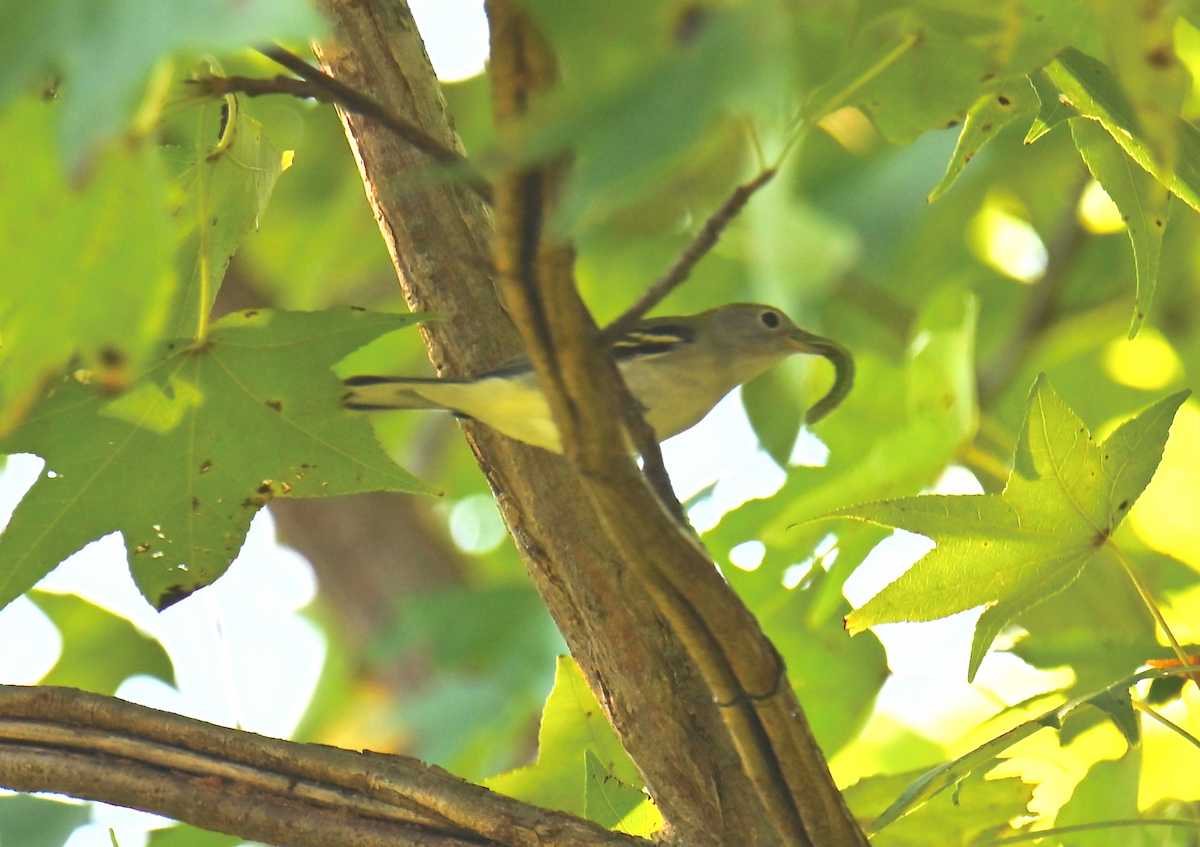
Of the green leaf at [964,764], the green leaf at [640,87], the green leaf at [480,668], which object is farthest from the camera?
the green leaf at [480,668]

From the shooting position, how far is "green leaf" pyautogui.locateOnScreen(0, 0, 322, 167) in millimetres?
453

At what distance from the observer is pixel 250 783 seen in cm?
98

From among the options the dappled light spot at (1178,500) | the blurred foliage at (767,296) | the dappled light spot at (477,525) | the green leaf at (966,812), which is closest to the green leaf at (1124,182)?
the blurred foliage at (767,296)

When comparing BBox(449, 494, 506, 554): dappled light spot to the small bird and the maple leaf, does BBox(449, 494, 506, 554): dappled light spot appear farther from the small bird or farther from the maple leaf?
the maple leaf

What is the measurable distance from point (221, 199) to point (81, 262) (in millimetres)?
571

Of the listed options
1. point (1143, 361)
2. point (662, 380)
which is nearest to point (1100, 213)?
point (1143, 361)

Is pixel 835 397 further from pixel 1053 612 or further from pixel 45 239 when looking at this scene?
pixel 45 239

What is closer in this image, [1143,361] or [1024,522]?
[1024,522]

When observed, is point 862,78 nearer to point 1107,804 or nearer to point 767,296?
point 767,296

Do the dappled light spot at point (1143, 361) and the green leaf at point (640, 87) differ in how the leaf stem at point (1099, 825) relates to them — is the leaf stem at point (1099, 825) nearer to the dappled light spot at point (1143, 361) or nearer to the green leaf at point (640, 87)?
the green leaf at point (640, 87)

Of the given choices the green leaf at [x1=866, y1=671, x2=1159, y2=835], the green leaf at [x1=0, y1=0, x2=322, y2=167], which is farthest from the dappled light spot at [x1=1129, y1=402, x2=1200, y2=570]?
the green leaf at [x1=0, y1=0, x2=322, y2=167]

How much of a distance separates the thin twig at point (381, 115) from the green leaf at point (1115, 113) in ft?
1.67

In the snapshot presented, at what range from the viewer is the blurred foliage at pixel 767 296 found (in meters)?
0.49

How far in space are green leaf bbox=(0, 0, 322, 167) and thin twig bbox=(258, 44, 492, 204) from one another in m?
0.07
